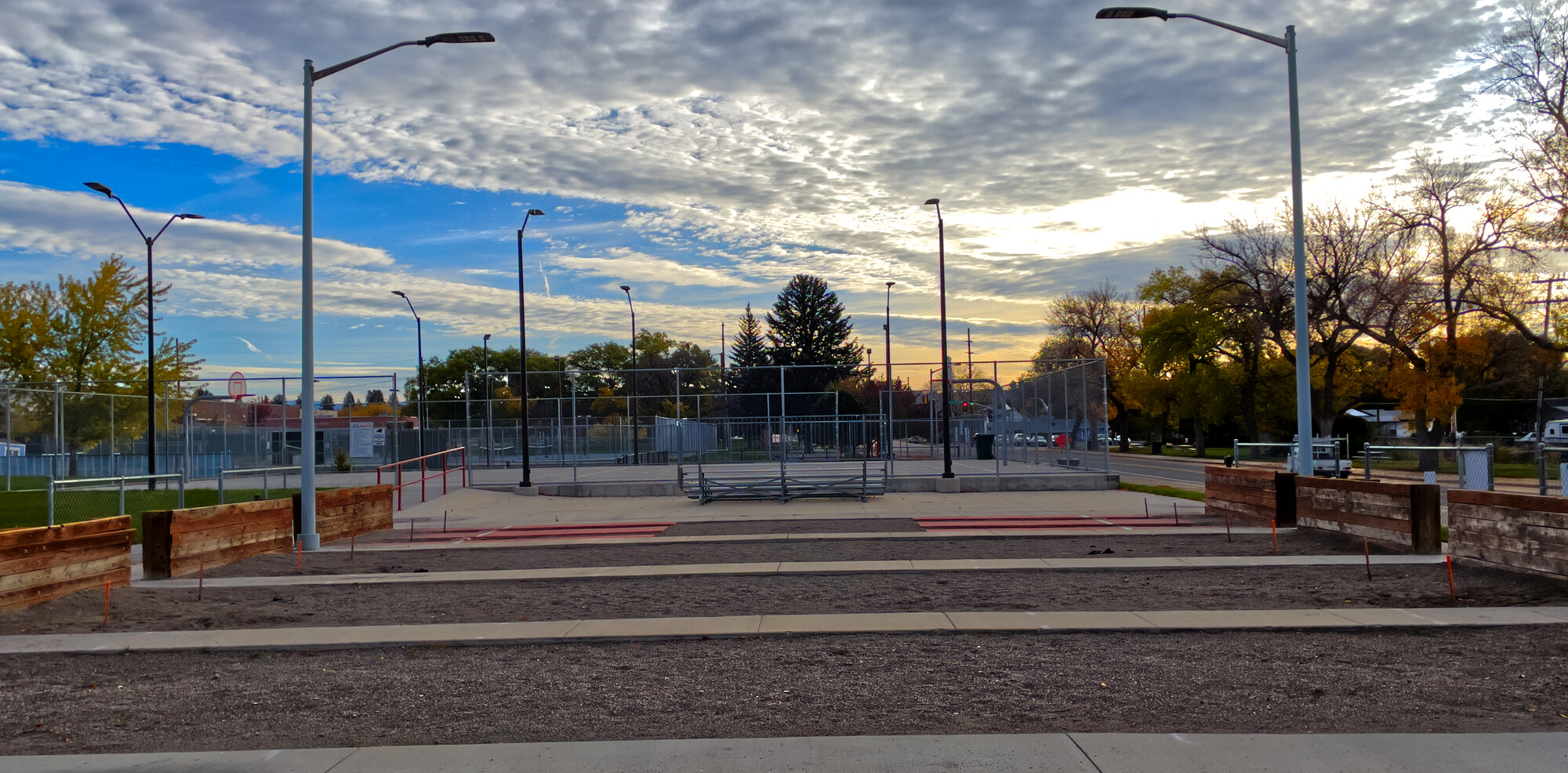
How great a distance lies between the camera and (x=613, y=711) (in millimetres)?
6191

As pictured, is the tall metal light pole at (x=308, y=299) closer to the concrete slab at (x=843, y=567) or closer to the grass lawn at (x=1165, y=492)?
the concrete slab at (x=843, y=567)

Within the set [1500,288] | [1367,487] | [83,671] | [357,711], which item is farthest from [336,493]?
[1500,288]

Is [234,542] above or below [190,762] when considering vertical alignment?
above

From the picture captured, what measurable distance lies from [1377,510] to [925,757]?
1047 centimetres

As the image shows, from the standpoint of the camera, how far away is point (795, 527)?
18.0 meters

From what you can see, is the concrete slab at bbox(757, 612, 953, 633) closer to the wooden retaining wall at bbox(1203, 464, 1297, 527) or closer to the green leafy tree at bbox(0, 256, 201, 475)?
the wooden retaining wall at bbox(1203, 464, 1297, 527)

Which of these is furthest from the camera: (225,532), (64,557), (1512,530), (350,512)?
(350,512)

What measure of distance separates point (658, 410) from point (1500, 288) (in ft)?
106

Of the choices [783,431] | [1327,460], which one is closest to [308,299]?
[783,431]

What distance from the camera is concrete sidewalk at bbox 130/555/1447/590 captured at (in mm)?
11742

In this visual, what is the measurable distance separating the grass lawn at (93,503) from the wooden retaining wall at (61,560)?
6143 mm

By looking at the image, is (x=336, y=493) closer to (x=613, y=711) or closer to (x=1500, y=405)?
(x=613, y=711)

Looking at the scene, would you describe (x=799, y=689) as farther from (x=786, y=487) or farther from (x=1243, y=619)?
(x=786, y=487)

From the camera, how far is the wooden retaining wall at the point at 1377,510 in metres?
12.3
